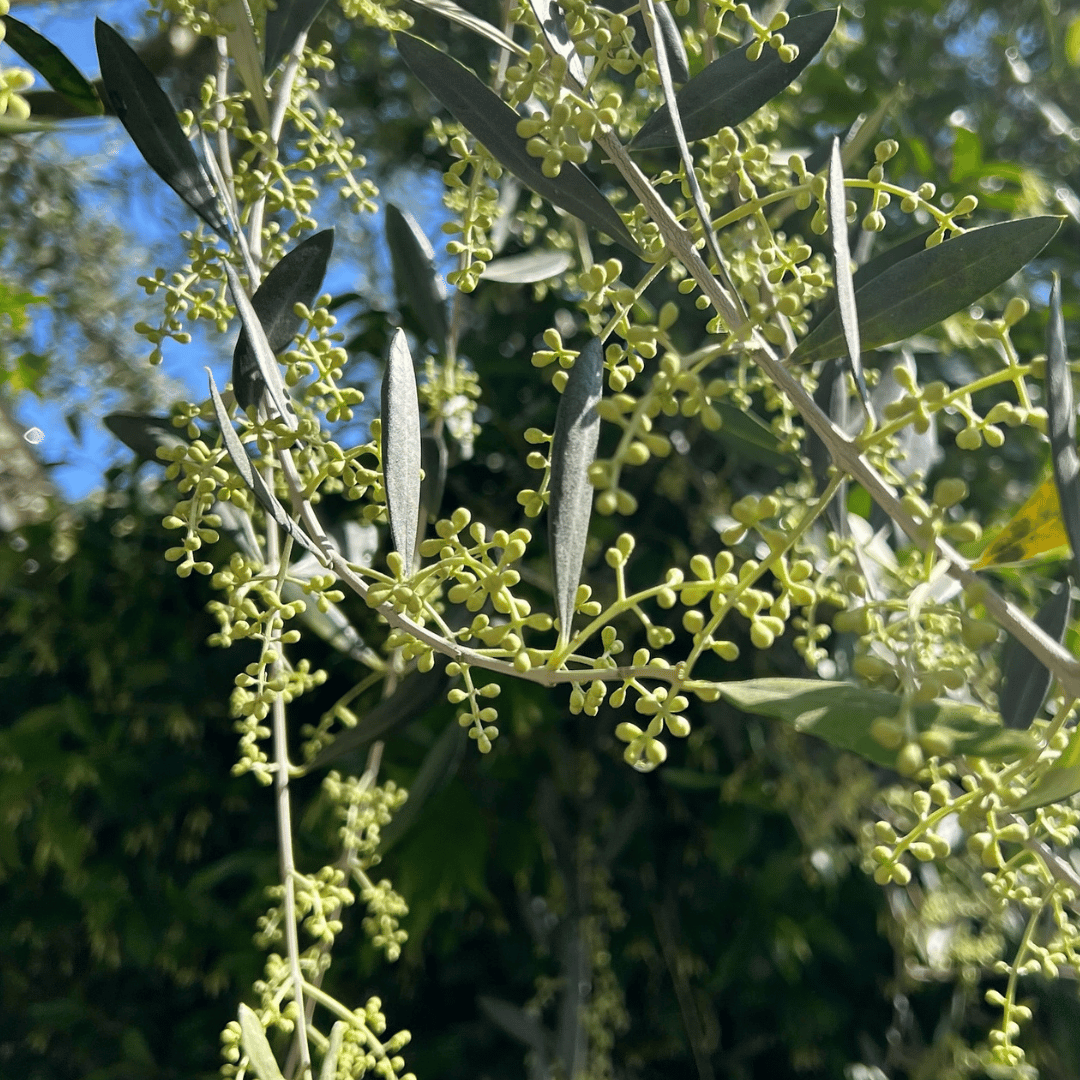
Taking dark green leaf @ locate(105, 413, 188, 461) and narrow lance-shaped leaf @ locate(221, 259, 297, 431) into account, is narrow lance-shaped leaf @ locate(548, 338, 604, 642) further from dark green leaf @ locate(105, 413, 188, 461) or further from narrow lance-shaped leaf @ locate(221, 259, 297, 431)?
dark green leaf @ locate(105, 413, 188, 461)

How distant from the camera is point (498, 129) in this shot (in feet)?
1.75

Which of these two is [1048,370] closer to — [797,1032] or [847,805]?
[847,805]

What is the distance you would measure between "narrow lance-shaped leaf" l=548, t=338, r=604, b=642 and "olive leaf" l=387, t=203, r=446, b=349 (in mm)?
480

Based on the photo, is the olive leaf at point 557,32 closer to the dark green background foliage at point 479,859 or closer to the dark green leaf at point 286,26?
the dark green leaf at point 286,26

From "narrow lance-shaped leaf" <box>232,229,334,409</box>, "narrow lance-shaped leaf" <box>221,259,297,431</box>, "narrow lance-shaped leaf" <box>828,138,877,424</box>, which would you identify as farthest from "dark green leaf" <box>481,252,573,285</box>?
"narrow lance-shaped leaf" <box>828,138,877,424</box>

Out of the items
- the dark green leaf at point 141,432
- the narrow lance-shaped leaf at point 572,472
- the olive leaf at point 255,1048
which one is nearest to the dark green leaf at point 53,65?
the dark green leaf at point 141,432

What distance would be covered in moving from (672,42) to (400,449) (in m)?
0.33

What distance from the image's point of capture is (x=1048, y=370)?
0.37 m

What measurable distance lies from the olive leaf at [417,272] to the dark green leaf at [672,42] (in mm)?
330

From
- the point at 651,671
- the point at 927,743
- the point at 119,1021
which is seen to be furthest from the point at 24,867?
the point at 927,743

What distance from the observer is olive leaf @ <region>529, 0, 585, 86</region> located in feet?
1.49

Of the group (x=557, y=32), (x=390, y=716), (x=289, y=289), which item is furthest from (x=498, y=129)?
(x=390, y=716)

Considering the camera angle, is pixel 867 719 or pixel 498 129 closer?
pixel 867 719

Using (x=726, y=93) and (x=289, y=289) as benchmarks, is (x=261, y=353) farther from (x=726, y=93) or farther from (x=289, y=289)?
(x=726, y=93)
